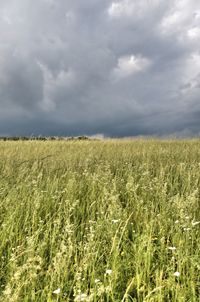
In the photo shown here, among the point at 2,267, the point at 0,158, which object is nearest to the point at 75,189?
the point at 2,267

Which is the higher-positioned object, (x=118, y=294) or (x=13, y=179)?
(x=13, y=179)

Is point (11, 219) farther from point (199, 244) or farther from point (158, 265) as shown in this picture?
point (199, 244)

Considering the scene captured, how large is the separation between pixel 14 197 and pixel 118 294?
8.30 feet

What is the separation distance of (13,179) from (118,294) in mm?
4158

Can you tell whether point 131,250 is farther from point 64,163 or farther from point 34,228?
point 64,163

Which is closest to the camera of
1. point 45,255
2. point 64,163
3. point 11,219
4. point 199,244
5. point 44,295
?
point 44,295

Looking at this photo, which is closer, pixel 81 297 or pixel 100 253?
pixel 81 297

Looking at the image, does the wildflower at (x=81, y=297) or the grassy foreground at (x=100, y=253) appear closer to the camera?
the wildflower at (x=81, y=297)

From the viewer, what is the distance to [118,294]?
112 inches

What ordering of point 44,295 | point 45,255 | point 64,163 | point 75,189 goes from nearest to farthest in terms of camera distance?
point 44,295 → point 45,255 → point 75,189 → point 64,163

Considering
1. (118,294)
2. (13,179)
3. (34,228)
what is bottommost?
(118,294)

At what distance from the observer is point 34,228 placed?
4156 millimetres

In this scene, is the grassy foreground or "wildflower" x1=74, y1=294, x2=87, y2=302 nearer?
"wildflower" x1=74, y1=294, x2=87, y2=302

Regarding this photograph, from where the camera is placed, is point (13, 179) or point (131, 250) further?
point (13, 179)
